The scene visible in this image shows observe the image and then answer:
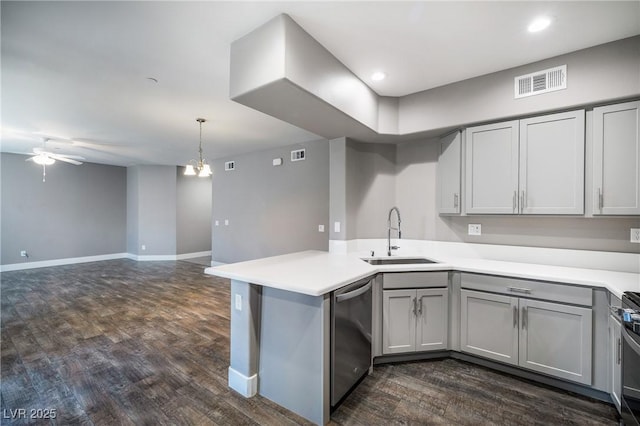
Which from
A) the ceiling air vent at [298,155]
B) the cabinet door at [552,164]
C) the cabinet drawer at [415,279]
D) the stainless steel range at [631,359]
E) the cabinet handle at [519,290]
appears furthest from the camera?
the ceiling air vent at [298,155]

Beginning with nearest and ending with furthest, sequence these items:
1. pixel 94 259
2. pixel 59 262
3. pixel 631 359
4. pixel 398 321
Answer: pixel 631 359 < pixel 398 321 < pixel 59 262 < pixel 94 259

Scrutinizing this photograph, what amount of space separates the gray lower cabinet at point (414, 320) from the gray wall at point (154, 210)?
7183 millimetres

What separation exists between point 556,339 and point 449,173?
1712mm

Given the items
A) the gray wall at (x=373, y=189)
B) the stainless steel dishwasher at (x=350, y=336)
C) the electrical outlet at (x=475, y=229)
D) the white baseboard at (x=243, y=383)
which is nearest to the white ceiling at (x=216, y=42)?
the gray wall at (x=373, y=189)

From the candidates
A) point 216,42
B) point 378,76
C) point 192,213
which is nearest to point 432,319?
point 378,76

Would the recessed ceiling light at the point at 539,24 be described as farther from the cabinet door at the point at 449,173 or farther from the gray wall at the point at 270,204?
the gray wall at the point at 270,204

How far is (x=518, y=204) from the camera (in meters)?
2.54

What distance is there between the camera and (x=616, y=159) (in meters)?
2.14

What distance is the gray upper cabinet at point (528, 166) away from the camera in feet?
7.57

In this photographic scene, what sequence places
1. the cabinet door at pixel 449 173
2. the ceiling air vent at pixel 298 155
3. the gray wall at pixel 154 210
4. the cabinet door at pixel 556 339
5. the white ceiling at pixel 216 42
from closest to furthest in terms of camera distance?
1. the white ceiling at pixel 216 42
2. the cabinet door at pixel 556 339
3. the cabinet door at pixel 449 173
4. the ceiling air vent at pixel 298 155
5. the gray wall at pixel 154 210

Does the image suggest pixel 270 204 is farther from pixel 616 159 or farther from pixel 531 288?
pixel 616 159

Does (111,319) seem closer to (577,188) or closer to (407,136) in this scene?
(407,136)

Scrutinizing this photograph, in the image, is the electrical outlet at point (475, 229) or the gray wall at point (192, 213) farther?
the gray wall at point (192, 213)

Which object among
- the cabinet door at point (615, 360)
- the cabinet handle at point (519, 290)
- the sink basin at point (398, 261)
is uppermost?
the sink basin at point (398, 261)
